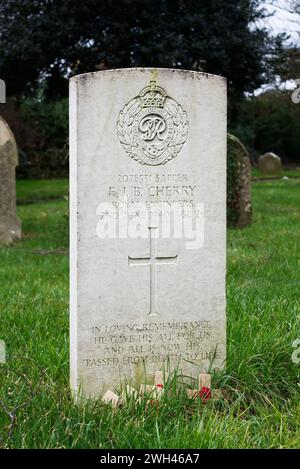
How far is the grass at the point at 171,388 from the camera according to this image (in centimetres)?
320

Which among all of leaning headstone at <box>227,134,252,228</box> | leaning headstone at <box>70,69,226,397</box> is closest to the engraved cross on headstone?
leaning headstone at <box>70,69,226,397</box>

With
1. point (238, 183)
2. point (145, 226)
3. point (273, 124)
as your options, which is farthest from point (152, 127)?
point (273, 124)

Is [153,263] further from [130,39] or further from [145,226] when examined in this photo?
[130,39]

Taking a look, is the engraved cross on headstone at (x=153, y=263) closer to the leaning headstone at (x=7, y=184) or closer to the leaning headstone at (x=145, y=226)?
the leaning headstone at (x=145, y=226)

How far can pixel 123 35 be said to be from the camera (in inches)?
564

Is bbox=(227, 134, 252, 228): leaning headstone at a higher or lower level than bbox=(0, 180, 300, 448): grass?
higher

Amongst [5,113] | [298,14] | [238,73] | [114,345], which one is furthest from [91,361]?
[5,113]

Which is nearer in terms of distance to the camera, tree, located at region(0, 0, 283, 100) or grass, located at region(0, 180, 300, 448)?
grass, located at region(0, 180, 300, 448)

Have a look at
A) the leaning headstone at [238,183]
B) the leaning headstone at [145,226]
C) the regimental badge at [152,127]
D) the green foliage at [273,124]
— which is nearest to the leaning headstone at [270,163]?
the green foliage at [273,124]

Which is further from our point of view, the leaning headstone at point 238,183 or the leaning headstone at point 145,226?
the leaning headstone at point 238,183

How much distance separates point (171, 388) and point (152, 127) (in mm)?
1474

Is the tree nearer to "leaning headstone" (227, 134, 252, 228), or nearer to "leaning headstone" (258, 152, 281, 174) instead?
"leaning headstone" (227, 134, 252, 228)

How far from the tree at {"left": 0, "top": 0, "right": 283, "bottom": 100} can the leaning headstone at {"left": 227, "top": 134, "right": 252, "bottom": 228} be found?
3285mm

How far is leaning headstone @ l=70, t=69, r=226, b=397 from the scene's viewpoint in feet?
12.3
